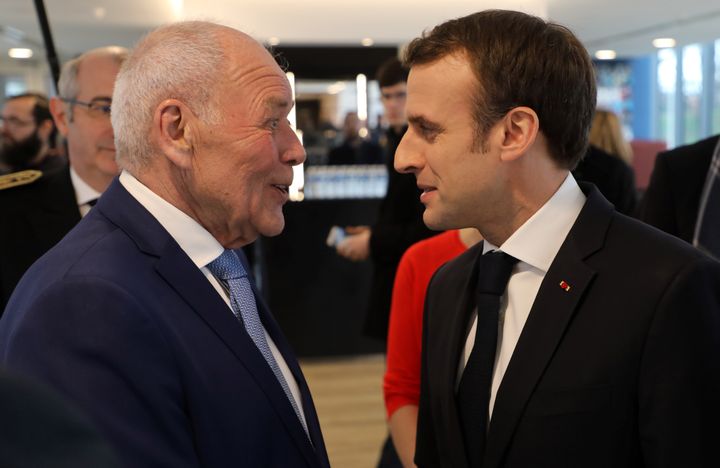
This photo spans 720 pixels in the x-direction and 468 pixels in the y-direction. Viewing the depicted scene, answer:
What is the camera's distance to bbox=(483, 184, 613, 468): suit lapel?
134cm

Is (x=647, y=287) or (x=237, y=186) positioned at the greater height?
(x=237, y=186)

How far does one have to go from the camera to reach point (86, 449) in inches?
20.0

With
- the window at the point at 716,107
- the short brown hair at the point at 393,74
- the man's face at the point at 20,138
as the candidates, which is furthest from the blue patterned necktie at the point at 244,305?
the window at the point at 716,107

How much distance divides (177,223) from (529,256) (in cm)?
61

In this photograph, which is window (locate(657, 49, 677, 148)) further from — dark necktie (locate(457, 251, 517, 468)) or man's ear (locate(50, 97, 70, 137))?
dark necktie (locate(457, 251, 517, 468))

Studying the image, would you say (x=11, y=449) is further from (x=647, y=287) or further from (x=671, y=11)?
(x=671, y=11)

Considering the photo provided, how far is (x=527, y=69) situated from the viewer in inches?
56.4

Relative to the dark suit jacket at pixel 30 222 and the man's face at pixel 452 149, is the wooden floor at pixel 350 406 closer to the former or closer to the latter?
the dark suit jacket at pixel 30 222

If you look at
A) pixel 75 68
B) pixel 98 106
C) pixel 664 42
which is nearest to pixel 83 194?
pixel 98 106

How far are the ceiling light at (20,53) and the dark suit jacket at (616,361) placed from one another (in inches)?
408

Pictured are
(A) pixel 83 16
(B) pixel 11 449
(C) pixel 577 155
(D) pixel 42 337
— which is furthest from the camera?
(A) pixel 83 16

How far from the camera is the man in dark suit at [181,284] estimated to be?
3.71ft

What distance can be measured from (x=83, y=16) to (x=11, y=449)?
795 centimetres

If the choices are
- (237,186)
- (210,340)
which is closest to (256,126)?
(237,186)
